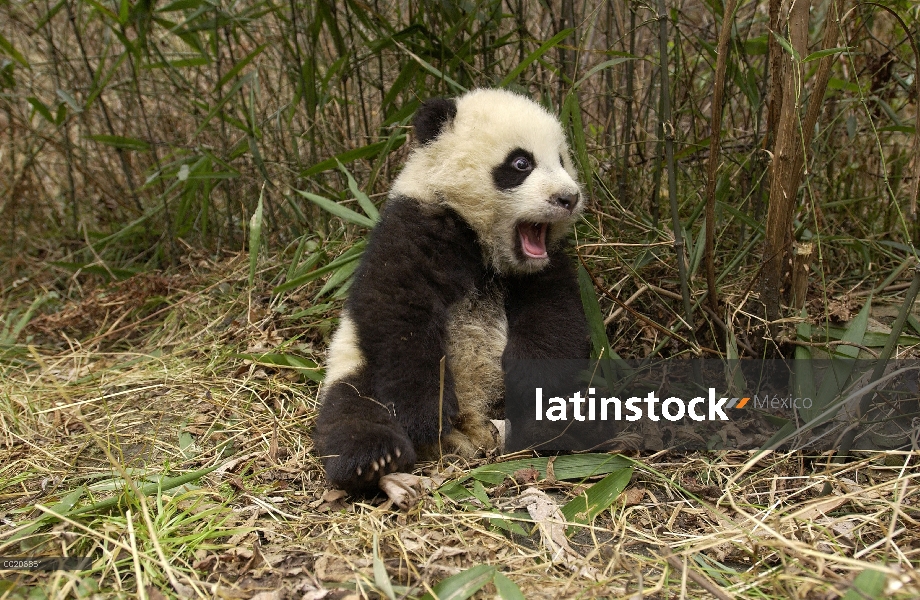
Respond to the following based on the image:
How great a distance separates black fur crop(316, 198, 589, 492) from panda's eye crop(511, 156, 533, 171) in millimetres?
307

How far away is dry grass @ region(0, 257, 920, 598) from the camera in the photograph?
1883 mm

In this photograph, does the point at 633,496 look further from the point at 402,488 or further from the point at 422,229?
the point at 422,229

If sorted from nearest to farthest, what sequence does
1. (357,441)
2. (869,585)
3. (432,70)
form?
(869,585) → (357,441) → (432,70)

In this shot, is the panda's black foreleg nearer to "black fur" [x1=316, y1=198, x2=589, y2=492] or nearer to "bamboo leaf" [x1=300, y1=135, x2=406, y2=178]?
"black fur" [x1=316, y1=198, x2=589, y2=492]

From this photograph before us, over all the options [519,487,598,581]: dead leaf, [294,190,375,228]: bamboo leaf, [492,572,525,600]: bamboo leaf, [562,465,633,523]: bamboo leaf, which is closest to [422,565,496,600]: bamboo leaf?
[492,572,525,600]: bamboo leaf

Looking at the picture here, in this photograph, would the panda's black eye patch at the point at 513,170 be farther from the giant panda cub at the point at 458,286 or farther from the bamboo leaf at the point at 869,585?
the bamboo leaf at the point at 869,585

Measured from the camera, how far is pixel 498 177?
9.36 feet

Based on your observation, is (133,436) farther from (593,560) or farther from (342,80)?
(342,80)

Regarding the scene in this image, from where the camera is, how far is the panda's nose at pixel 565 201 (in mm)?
2777

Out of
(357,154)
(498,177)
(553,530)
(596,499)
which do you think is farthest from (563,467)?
(357,154)

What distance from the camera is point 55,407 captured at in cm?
323

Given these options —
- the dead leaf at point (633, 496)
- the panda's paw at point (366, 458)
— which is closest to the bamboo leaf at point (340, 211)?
the panda's paw at point (366, 458)

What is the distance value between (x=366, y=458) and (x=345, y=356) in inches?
21.0

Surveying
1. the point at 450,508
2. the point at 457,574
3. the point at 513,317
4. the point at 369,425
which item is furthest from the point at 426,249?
the point at 457,574
